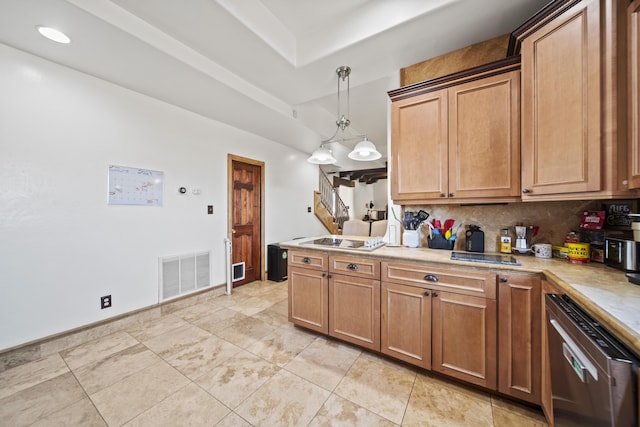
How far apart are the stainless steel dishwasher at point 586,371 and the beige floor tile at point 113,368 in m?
2.63

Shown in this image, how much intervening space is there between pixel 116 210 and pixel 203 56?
181 cm

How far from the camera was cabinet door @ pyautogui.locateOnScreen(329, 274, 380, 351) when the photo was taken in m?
1.87

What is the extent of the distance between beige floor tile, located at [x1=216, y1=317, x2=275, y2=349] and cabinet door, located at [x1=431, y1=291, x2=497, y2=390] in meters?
1.59

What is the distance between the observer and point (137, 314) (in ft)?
8.34

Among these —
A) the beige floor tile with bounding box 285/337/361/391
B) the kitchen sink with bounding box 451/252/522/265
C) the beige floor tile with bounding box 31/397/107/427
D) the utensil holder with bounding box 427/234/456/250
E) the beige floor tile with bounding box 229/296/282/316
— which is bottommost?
the beige floor tile with bounding box 31/397/107/427

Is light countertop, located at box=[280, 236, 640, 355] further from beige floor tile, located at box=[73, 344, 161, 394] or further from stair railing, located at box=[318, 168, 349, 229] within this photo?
stair railing, located at box=[318, 168, 349, 229]

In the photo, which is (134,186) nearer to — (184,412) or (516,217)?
(184,412)

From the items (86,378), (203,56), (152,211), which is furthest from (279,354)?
(203,56)

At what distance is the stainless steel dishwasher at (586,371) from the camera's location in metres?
0.67

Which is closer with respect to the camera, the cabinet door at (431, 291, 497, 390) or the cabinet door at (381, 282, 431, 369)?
the cabinet door at (431, 291, 497, 390)

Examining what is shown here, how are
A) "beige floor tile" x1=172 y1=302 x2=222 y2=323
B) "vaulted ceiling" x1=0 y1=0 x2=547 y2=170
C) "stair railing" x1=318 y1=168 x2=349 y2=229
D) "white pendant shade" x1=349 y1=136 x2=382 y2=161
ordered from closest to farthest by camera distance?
"vaulted ceiling" x1=0 y1=0 x2=547 y2=170 → "white pendant shade" x1=349 y1=136 x2=382 y2=161 → "beige floor tile" x1=172 y1=302 x2=222 y2=323 → "stair railing" x1=318 y1=168 x2=349 y2=229

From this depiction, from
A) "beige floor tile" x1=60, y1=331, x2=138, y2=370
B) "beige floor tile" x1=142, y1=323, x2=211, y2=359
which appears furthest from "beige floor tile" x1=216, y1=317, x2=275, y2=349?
"beige floor tile" x1=60, y1=331, x2=138, y2=370

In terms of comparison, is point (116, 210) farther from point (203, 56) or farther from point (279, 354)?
point (279, 354)

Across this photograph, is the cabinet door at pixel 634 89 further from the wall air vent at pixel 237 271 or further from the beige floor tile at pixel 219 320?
the wall air vent at pixel 237 271
